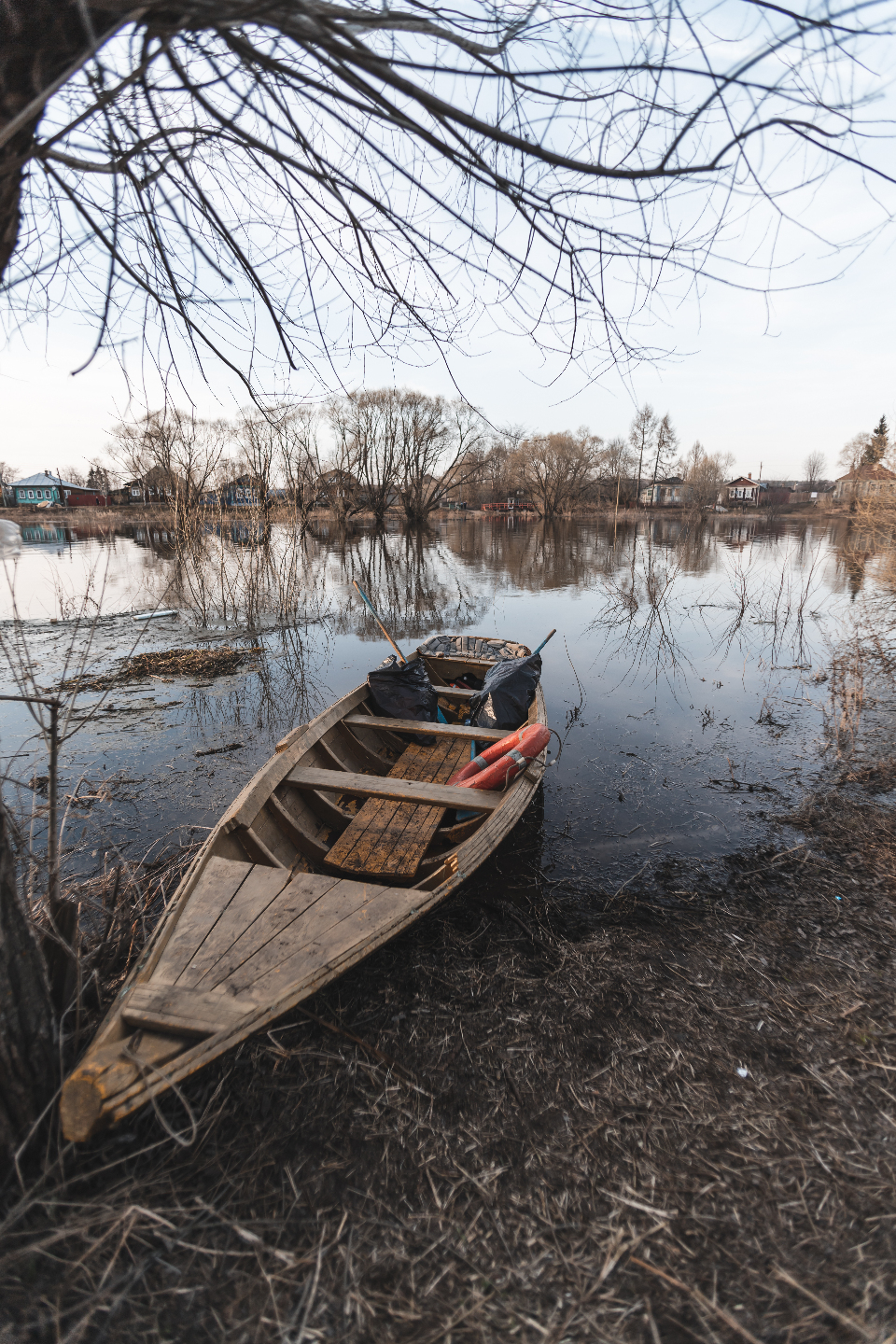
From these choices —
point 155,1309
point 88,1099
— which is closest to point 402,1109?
point 155,1309

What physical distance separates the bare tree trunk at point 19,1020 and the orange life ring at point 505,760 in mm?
2678

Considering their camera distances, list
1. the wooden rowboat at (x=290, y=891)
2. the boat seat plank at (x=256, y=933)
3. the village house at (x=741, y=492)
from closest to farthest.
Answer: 1. the wooden rowboat at (x=290, y=891)
2. the boat seat plank at (x=256, y=933)
3. the village house at (x=741, y=492)

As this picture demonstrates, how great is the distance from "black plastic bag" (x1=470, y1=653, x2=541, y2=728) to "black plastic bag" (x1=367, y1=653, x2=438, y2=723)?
526mm

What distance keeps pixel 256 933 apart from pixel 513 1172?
1.39m

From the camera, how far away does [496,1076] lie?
A: 2.65 m

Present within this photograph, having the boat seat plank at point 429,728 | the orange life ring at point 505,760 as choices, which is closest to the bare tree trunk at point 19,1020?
the orange life ring at point 505,760

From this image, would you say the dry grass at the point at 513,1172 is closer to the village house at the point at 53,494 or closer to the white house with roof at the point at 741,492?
the village house at the point at 53,494

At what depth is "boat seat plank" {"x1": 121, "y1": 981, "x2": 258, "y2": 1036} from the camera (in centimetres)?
222

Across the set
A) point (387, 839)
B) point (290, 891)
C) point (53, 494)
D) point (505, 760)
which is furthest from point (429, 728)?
point (53, 494)

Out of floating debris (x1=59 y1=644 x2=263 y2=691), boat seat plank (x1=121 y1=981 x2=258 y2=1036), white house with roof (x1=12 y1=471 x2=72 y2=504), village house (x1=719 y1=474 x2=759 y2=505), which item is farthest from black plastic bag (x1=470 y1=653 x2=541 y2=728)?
village house (x1=719 y1=474 x2=759 y2=505)

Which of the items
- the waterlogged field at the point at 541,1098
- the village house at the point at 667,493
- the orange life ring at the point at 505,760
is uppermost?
the village house at the point at 667,493

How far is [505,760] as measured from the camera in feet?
13.8

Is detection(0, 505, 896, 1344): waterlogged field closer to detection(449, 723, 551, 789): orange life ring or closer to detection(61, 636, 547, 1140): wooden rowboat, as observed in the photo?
detection(61, 636, 547, 1140): wooden rowboat

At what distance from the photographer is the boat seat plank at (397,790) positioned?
4.06 meters
